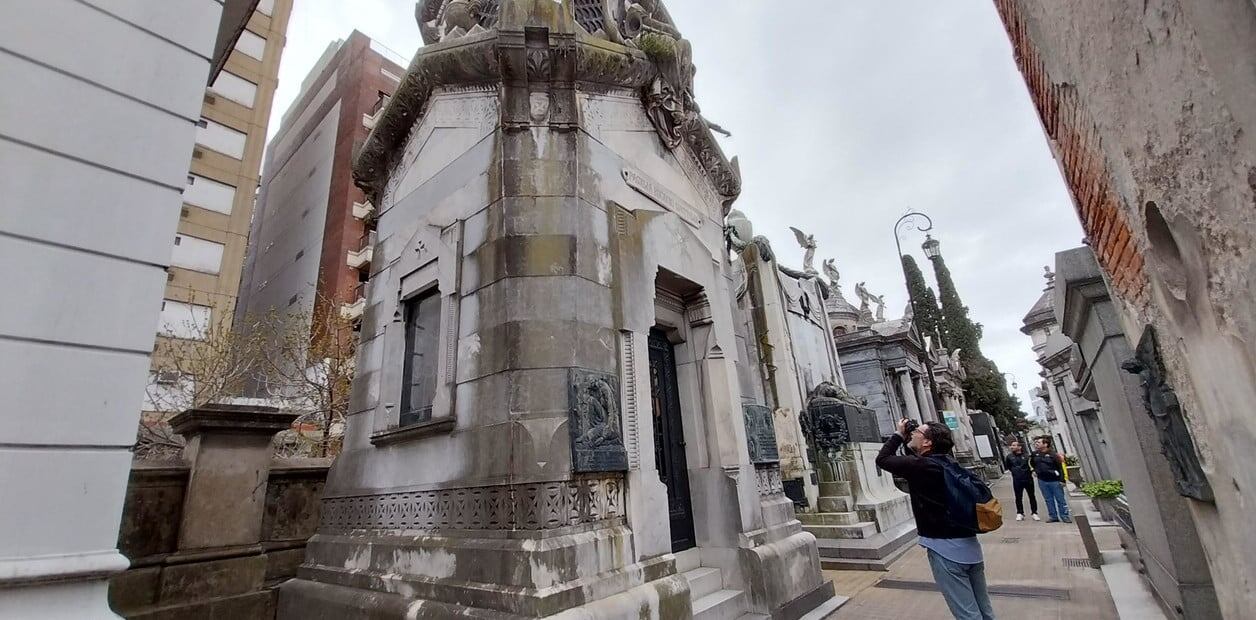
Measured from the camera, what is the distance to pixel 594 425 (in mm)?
5090

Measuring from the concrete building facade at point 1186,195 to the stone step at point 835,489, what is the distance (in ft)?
26.9

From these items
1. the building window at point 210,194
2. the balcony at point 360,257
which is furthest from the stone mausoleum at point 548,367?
the balcony at point 360,257

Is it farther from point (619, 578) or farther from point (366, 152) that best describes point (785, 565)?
point (366, 152)

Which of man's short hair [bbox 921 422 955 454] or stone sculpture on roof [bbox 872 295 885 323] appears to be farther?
stone sculpture on roof [bbox 872 295 885 323]

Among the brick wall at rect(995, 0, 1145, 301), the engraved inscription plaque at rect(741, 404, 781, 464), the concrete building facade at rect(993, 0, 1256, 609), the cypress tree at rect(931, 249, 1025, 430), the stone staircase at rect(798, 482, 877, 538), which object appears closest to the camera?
the concrete building facade at rect(993, 0, 1256, 609)

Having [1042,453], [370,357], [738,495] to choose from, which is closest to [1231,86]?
[738,495]

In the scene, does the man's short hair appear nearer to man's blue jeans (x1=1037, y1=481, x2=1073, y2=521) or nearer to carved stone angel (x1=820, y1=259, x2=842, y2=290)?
man's blue jeans (x1=1037, y1=481, x2=1073, y2=521)

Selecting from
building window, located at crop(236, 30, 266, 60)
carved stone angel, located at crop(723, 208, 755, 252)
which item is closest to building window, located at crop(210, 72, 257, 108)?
building window, located at crop(236, 30, 266, 60)

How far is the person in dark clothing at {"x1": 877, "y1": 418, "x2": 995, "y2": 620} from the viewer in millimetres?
4145

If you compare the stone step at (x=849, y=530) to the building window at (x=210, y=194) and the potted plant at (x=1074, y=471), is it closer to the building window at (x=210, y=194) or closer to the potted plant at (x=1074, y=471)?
the potted plant at (x=1074, y=471)

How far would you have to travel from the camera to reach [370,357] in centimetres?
712

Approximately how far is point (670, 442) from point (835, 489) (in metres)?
6.59

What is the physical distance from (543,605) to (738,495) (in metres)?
3.09

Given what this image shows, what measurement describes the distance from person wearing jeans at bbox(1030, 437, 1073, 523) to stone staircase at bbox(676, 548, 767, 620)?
9.82 meters
